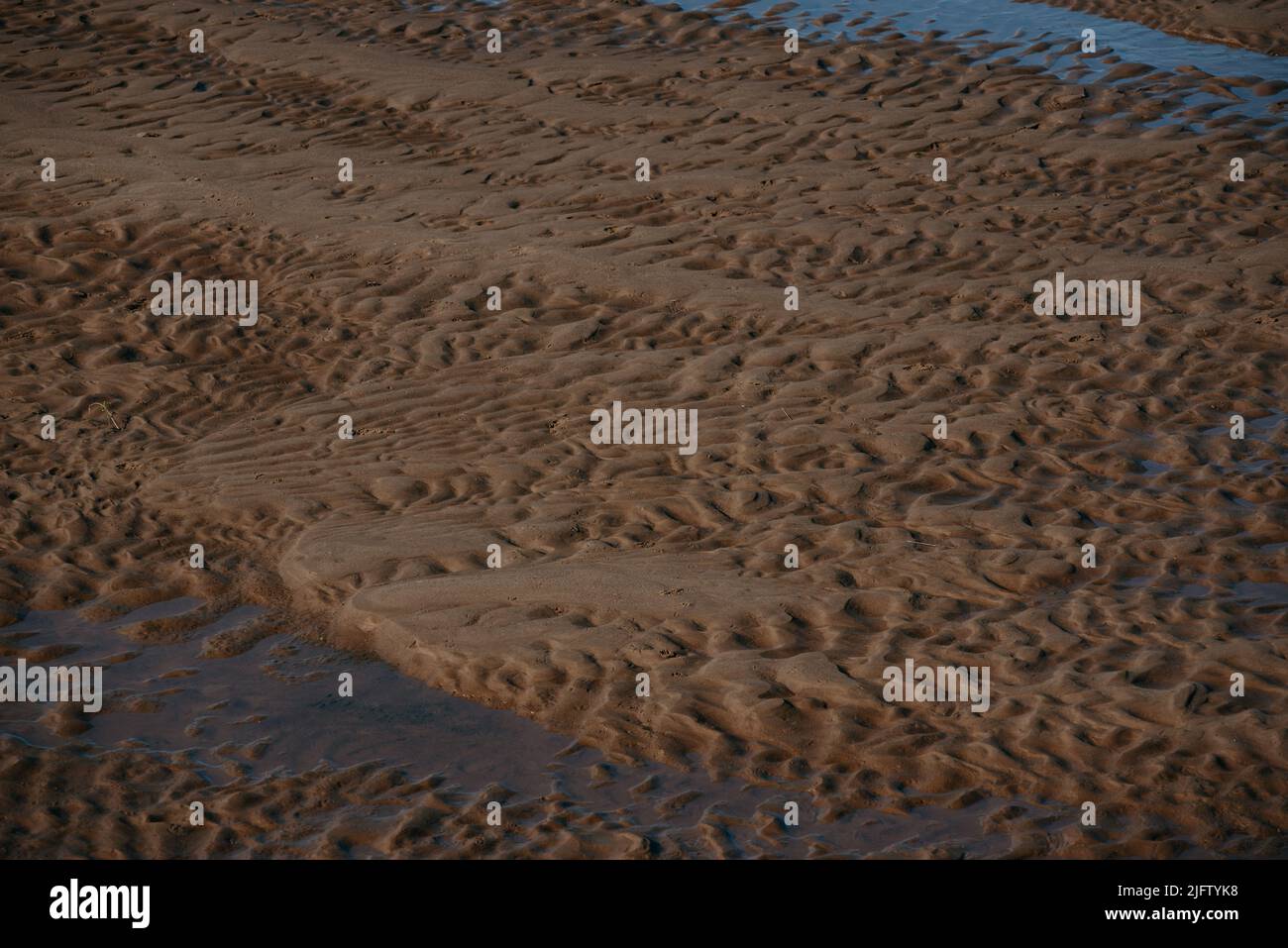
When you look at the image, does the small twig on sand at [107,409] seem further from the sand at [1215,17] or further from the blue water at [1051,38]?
the sand at [1215,17]

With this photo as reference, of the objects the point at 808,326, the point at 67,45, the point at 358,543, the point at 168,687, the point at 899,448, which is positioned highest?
the point at 67,45

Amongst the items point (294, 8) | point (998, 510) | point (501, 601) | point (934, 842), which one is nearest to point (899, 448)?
point (998, 510)

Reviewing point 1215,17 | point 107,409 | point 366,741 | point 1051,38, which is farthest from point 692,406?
point 1215,17

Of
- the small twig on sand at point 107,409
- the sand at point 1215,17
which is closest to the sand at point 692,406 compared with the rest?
the small twig on sand at point 107,409

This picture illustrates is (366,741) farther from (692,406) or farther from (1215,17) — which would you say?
(1215,17)

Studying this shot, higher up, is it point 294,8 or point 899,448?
point 294,8
